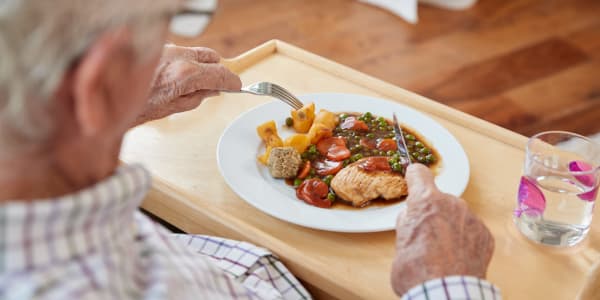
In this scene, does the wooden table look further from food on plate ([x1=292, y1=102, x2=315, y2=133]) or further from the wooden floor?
the wooden floor

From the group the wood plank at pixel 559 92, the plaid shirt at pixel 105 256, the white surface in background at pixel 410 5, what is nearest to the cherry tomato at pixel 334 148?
the plaid shirt at pixel 105 256

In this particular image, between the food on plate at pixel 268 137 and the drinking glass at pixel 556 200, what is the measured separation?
414 mm

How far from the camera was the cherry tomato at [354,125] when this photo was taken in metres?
1.36

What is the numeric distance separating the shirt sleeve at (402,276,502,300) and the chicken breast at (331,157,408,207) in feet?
1.00

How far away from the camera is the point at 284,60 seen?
1.60 m

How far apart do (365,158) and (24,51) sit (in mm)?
750

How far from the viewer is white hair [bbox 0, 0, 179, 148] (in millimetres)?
577

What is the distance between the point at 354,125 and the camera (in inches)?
53.4

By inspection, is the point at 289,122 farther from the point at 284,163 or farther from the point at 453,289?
the point at 453,289

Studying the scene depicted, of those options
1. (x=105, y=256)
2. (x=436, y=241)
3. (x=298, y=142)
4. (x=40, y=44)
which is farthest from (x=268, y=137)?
(x=40, y=44)

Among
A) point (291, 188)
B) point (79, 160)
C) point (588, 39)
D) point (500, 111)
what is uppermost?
point (79, 160)

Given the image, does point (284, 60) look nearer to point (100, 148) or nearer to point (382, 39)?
point (100, 148)

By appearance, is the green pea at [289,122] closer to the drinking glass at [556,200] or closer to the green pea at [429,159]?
the green pea at [429,159]

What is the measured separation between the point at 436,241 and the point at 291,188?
34 cm
